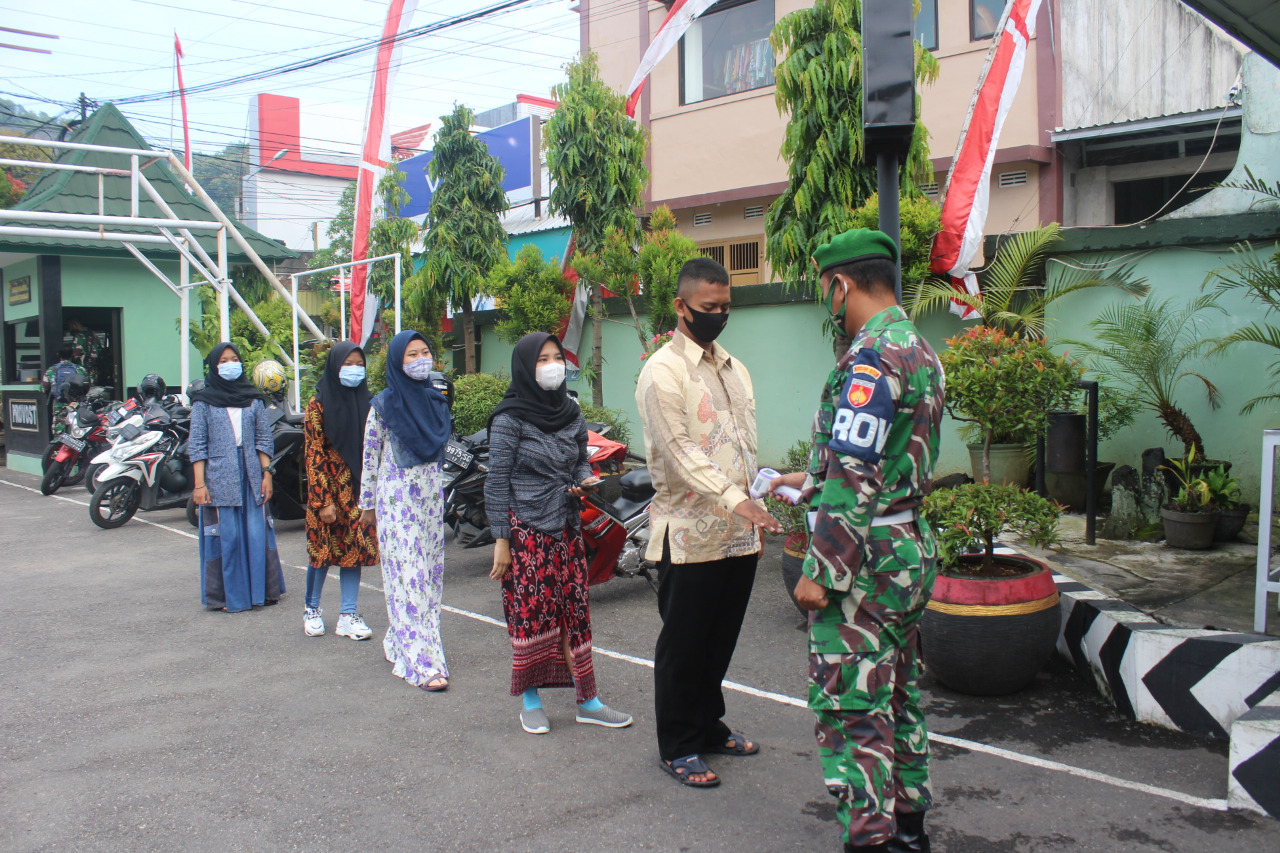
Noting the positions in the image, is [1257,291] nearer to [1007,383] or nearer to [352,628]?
[1007,383]

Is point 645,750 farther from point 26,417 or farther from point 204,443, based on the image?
point 26,417

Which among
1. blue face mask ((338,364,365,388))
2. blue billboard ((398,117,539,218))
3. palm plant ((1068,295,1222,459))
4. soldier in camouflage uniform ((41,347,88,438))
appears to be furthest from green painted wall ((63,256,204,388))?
palm plant ((1068,295,1222,459))

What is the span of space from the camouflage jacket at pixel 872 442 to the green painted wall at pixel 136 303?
51.4 ft

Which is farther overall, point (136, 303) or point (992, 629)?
point (136, 303)

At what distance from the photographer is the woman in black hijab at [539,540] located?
3.97 meters

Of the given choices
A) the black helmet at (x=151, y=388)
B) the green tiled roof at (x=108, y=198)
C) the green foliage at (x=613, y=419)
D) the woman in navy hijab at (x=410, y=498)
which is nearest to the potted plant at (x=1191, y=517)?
the woman in navy hijab at (x=410, y=498)

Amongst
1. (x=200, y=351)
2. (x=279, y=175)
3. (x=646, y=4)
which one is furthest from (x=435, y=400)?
(x=279, y=175)

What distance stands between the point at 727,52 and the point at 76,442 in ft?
34.8

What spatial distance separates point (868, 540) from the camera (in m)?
2.67

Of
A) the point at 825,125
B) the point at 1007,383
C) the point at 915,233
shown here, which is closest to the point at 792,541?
the point at 1007,383

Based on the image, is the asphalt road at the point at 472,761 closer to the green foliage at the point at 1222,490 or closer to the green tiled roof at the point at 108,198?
the green foliage at the point at 1222,490

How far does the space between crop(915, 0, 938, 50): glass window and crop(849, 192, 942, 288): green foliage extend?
4206 millimetres

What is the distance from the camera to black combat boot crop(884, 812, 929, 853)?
9.24ft

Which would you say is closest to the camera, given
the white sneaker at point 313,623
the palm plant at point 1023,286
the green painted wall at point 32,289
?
the white sneaker at point 313,623
